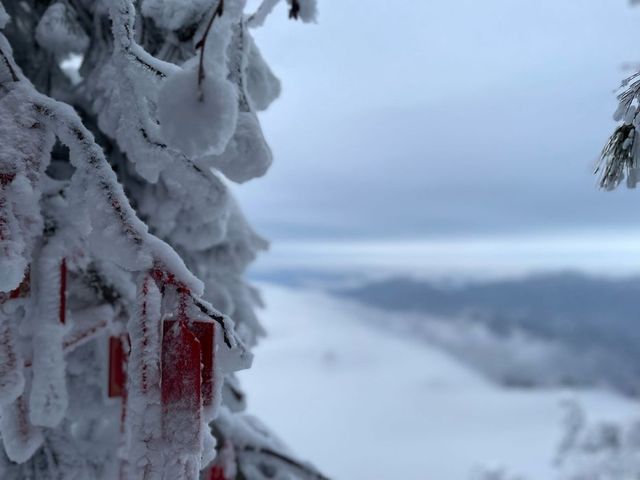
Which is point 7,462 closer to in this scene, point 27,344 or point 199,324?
point 27,344

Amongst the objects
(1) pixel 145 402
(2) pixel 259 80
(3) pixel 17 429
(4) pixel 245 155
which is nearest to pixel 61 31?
(2) pixel 259 80

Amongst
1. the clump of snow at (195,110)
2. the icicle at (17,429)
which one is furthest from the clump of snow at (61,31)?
the clump of snow at (195,110)

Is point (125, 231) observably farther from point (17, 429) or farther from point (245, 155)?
point (17, 429)

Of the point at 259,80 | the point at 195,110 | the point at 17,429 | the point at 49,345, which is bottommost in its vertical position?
the point at 17,429

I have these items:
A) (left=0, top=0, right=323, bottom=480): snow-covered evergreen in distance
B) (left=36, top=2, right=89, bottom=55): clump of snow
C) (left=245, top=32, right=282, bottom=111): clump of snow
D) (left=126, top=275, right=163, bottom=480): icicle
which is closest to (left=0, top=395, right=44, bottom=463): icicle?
(left=0, top=0, right=323, bottom=480): snow-covered evergreen in distance

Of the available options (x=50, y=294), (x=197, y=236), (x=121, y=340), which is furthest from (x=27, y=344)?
(x=197, y=236)

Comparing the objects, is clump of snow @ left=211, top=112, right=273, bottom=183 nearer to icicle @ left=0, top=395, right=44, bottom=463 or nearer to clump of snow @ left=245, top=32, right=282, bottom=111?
clump of snow @ left=245, top=32, right=282, bottom=111

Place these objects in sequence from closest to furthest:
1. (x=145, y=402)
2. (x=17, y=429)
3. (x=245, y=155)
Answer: (x=145, y=402), (x=245, y=155), (x=17, y=429)
